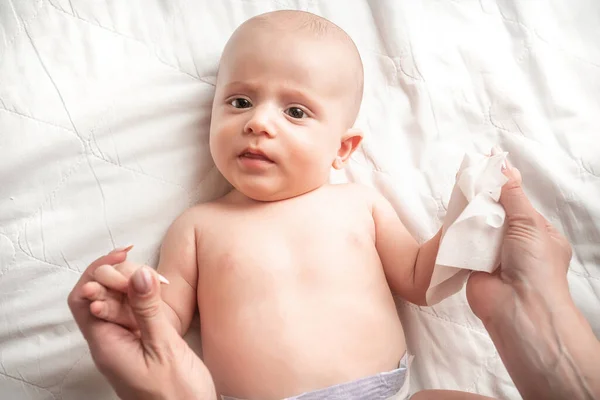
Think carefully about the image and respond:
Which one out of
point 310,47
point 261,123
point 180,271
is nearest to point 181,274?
point 180,271

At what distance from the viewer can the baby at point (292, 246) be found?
0.97 m

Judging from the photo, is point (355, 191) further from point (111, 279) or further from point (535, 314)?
point (111, 279)

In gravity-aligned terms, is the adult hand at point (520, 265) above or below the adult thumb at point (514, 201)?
below

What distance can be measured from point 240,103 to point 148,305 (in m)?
0.42

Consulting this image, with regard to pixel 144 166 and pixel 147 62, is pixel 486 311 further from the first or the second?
pixel 147 62

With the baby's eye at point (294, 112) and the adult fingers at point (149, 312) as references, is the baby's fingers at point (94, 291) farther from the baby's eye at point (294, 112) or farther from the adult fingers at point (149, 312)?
the baby's eye at point (294, 112)

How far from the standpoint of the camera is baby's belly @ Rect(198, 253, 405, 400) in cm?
95

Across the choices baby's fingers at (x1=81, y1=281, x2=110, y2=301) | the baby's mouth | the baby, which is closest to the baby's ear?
the baby

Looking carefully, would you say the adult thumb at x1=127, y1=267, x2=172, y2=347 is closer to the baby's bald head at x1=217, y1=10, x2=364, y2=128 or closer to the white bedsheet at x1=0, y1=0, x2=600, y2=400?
the white bedsheet at x1=0, y1=0, x2=600, y2=400

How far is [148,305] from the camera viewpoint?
81 centimetres

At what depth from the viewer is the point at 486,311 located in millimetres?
958

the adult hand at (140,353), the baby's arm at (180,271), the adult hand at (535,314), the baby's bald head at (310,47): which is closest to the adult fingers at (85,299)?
the adult hand at (140,353)

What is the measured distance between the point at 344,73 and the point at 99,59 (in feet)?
1.47

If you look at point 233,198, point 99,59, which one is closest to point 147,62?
point 99,59
